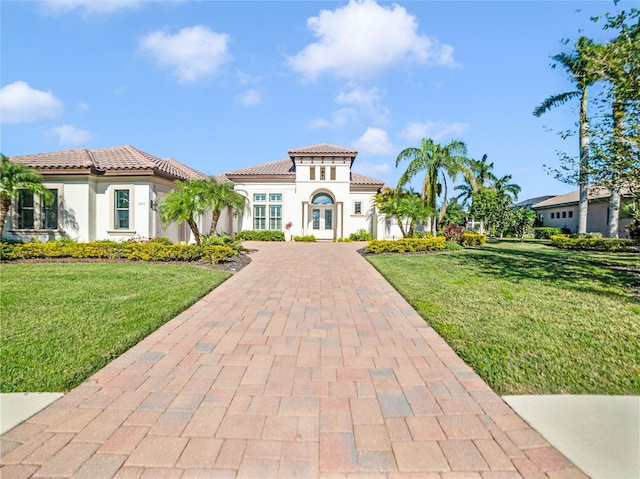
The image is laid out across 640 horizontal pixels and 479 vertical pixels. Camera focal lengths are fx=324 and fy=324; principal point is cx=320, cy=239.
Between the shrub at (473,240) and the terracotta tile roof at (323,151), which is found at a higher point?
the terracotta tile roof at (323,151)

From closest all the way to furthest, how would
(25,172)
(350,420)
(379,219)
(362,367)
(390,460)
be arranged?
(390,460)
(350,420)
(362,367)
(25,172)
(379,219)

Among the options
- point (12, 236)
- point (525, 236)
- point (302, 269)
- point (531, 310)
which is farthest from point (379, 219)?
point (12, 236)

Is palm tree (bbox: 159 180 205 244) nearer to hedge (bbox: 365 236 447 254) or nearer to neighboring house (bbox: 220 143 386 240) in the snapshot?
hedge (bbox: 365 236 447 254)

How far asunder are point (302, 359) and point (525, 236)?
35.2 meters

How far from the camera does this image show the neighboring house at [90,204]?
573 inches

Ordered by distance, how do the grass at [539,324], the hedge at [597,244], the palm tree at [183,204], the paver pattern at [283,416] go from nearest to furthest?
the paver pattern at [283,416]
the grass at [539,324]
the palm tree at [183,204]
the hedge at [597,244]

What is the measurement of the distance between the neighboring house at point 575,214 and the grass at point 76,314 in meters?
24.0

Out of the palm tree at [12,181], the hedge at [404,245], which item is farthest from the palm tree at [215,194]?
the hedge at [404,245]

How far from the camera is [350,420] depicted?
2770 millimetres

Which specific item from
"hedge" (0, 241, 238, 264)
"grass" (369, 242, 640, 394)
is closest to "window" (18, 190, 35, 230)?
"hedge" (0, 241, 238, 264)

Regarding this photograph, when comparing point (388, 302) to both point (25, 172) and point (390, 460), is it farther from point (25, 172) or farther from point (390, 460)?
point (25, 172)

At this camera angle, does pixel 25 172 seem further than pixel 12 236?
No

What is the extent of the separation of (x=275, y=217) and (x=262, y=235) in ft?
6.39

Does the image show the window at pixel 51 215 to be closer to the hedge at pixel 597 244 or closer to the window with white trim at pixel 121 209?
the window with white trim at pixel 121 209
